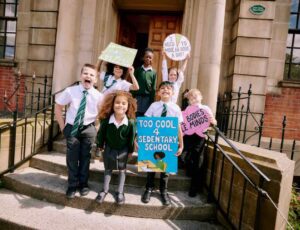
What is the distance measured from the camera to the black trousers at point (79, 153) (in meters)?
3.42

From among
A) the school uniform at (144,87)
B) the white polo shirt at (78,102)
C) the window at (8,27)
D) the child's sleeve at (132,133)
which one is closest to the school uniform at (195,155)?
the child's sleeve at (132,133)

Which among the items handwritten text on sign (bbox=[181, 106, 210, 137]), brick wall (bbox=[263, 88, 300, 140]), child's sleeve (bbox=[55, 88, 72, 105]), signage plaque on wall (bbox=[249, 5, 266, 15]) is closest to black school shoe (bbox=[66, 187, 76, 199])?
child's sleeve (bbox=[55, 88, 72, 105])

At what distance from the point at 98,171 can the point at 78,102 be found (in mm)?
1186

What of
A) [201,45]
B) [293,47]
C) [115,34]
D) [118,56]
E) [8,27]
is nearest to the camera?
[118,56]

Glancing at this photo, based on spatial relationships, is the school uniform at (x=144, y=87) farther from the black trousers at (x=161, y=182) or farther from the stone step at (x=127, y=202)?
the stone step at (x=127, y=202)

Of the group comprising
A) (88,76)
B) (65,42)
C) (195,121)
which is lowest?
(195,121)

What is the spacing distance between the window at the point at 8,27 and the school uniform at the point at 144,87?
618 cm

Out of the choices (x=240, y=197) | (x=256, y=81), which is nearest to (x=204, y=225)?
(x=240, y=197)

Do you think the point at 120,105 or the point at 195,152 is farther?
the point at 195,152

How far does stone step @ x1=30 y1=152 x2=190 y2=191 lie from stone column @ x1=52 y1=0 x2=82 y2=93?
2.50 metres

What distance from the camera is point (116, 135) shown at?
334 cm

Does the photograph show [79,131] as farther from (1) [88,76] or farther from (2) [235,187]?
(2) [235,187]

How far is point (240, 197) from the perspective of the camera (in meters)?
3.20

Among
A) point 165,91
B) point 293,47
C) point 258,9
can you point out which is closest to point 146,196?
point 165,91
